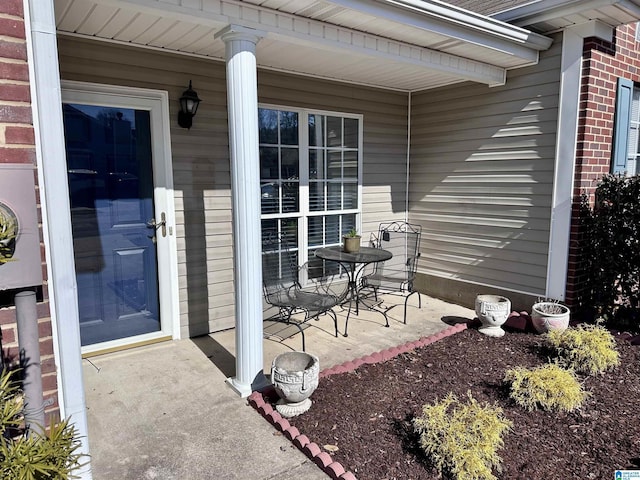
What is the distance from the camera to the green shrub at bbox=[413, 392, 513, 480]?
80.8 inches

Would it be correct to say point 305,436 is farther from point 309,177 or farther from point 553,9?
point 553,9

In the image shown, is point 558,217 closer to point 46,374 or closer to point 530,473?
point 530,473

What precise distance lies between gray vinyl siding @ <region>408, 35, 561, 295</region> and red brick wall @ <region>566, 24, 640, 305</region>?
229mm

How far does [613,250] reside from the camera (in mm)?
3986

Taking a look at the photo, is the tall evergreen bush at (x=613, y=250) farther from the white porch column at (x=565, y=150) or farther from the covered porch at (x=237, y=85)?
the covered porch at (x=237, y=85)

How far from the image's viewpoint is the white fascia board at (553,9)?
140 inches

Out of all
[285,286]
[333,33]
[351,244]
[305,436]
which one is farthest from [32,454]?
[351,244]

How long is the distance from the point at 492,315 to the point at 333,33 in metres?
2.69

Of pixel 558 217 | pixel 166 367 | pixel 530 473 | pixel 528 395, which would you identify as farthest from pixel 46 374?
pixel 558 217

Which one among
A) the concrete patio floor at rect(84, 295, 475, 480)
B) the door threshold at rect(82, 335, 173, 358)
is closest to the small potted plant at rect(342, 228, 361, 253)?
the concrete patio floor at rect(84, 295, 475, 480)

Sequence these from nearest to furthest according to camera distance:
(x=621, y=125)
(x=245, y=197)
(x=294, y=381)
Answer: (x=294, y=381)
(x=245, y=197)
(x=621, y=125)

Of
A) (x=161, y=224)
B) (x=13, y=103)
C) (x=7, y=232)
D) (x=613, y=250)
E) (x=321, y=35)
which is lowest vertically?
(x=613, y=250)

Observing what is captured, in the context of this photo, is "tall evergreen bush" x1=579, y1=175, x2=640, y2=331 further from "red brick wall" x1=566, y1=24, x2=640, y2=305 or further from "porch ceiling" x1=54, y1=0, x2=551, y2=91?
"porch ceiling" x1=54, y1=0, x2=551, y2=91

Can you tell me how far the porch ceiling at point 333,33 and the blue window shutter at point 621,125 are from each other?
0.92 m
